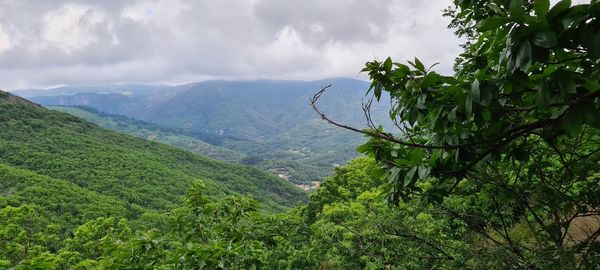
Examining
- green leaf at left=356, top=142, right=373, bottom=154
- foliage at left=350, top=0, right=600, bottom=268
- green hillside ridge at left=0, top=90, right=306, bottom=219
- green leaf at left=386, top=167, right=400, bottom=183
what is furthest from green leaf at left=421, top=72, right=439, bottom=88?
green hillside ridge at left=0, top=90, right=306, bottom=219

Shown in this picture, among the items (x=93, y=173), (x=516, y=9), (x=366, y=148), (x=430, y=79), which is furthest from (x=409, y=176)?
(x=93, y=173)

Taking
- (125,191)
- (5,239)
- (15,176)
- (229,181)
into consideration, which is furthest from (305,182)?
(5,239)

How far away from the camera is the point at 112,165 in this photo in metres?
96.2

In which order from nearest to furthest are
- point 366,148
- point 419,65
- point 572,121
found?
1. point 572,121
2. point 419,65
3. point 366,148

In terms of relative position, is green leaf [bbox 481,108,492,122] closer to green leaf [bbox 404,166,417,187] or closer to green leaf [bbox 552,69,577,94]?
green leaf [bbox 552,69,577,94]

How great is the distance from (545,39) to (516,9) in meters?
0.16

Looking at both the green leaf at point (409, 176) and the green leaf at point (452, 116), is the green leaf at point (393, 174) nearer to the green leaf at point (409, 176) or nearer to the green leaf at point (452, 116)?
the green leaf at point (409, 176)

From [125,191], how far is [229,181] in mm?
40979

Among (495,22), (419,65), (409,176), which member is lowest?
(409,176)

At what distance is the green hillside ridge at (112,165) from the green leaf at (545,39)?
222ft

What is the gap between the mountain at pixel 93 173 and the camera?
2421 inches

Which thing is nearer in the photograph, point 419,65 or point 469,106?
point 469,106

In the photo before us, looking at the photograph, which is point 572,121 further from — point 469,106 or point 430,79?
point 430,79

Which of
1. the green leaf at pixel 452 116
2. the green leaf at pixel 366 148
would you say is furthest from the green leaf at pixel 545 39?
the green leaf at pixel 366 148
